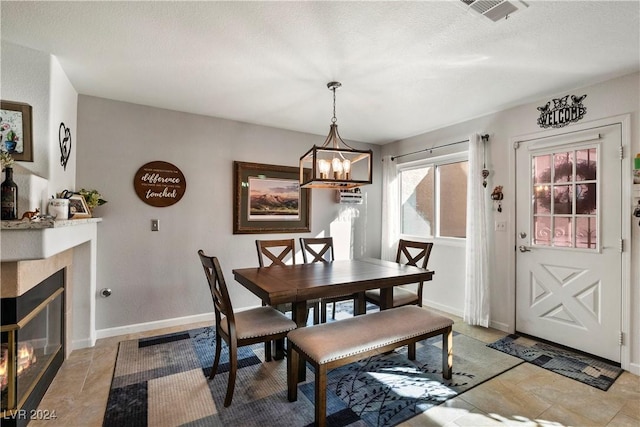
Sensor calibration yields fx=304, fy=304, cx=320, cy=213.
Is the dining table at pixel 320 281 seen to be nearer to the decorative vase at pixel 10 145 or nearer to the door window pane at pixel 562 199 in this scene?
the door window pane at pixel 562 199

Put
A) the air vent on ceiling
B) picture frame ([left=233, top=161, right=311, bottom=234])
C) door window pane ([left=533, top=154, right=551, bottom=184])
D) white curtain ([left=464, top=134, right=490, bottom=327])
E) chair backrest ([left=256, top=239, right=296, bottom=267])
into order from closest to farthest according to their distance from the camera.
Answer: the air vent on ceiling
door window pane ([left=533, top=154, right=551, bottom=184])
chair backrest ([left=256, top=239, right=296, bottom=267])
white curtain ([left=464, top=134, right=490, bottom=327])
picture frame ([left=233, top=161, right=311, bottom=234])

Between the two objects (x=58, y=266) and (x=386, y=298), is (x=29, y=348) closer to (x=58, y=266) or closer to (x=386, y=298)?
(x=58, y=266)

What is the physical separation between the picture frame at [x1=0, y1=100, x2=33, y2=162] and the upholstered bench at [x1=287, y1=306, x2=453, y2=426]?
225 centimetres

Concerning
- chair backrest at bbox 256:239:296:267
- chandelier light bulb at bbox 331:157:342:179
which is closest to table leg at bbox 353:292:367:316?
chair backrest at bbox 256:239:296:267

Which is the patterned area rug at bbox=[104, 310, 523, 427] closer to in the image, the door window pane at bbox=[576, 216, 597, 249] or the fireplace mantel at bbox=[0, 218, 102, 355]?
the fireplace mantel at bbox=[0, 218, 102, 355]

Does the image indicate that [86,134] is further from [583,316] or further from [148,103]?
[583,316]

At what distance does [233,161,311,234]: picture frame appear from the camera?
383 centimetres

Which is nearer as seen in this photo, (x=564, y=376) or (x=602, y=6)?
(x=602, y=6)

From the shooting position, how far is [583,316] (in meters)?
2.80

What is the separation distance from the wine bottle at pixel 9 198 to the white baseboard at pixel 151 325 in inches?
69.7

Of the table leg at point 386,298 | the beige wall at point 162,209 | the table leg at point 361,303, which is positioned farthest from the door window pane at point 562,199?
the beige wall at point 162,209

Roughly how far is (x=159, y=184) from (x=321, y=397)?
2779 mm

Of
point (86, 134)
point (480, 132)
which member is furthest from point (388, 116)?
point (86, 134)

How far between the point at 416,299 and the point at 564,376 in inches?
49.2
